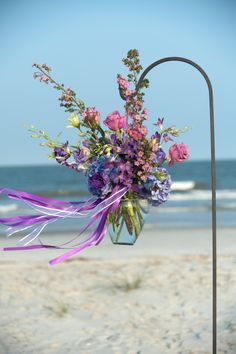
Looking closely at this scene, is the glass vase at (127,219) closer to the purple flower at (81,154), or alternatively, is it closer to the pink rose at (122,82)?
the purple flower at (81,154)

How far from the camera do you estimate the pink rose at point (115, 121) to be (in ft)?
8.08

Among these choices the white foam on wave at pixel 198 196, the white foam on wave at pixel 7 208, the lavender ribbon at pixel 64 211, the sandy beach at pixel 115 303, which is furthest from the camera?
the white foam on wave at pixel 198 196

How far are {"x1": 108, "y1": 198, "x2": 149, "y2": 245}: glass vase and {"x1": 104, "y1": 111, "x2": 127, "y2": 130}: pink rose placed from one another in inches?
11.4

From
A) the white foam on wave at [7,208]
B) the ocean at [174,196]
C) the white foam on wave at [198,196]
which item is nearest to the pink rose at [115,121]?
the ocean at [174,196]

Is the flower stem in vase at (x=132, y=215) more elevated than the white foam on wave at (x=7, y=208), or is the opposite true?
the flower stem in vase at (x=132, y=215)

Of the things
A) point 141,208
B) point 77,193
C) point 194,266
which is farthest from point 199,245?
point 77,193

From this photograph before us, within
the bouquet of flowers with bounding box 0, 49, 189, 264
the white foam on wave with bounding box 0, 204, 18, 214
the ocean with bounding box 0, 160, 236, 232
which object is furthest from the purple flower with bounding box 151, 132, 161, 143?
the white foam on wave with bounding box 0, 204, 18, 214

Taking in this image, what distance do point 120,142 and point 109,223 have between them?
1.06 feet

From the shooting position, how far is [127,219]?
8.26 ft

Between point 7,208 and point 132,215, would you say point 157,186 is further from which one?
point 7,208

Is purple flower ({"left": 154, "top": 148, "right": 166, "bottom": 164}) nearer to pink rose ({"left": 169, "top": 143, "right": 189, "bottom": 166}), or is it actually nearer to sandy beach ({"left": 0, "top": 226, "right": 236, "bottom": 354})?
pink rose ({"left": 169, "top": 143, "right": 189, "bottom": 166})

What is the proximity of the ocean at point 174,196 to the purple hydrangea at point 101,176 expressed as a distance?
454 cm

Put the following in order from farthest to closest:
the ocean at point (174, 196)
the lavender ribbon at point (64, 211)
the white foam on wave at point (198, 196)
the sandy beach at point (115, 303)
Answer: the white foam on wave at point (198, 196)
the ocean at point (174, 196)
the sandy beach at point (115, 303)
the lavender ribbon at point (64, 211)

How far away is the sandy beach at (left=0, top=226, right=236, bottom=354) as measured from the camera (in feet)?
15.8
